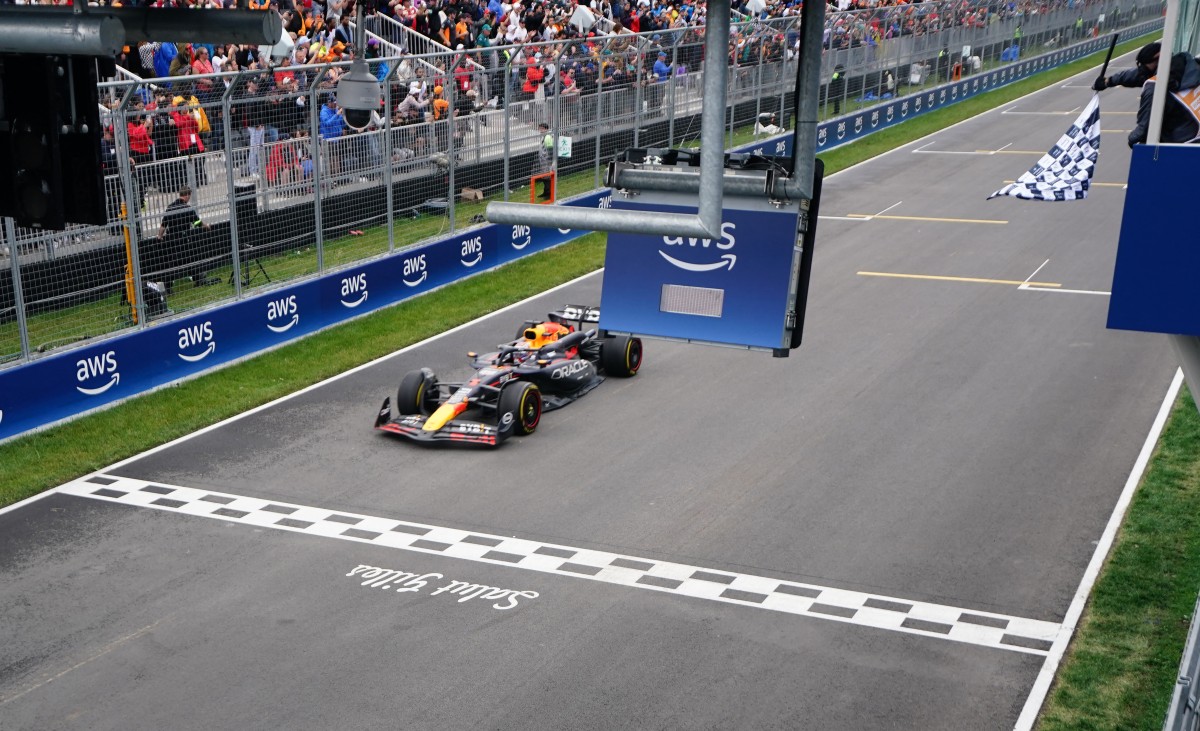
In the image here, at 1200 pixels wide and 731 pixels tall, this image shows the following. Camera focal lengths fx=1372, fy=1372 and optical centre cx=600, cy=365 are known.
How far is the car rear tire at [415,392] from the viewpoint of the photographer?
1495 cm

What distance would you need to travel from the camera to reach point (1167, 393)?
1647 centimetres

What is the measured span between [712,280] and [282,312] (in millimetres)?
12244

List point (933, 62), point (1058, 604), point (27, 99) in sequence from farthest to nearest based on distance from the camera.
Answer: point (933, 62) → point (1058, 604) → point (27, 99)

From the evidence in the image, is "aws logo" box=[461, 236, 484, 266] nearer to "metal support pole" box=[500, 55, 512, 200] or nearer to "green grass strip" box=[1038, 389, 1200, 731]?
"metal support pole" box=[500, 55, 512, 200]

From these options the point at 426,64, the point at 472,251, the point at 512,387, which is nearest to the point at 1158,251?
the point at 512,387

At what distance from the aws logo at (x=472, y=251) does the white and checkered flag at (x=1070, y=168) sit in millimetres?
13679

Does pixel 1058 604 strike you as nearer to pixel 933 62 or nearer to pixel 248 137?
pixel 248 137

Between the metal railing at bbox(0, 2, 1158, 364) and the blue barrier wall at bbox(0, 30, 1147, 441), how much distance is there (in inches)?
13.7

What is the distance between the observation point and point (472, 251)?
22906mm

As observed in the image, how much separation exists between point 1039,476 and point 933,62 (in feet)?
110

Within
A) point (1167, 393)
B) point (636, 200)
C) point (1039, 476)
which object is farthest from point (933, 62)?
point (636, 200)

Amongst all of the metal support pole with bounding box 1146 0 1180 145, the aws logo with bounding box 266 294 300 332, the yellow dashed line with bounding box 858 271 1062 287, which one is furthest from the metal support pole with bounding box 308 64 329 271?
the metal support pole with bounding box 1146 0 1180 145

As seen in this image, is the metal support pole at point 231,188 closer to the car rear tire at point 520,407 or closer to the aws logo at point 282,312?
the aws logo at point 282,312

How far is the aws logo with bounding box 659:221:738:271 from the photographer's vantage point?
7402 mm
